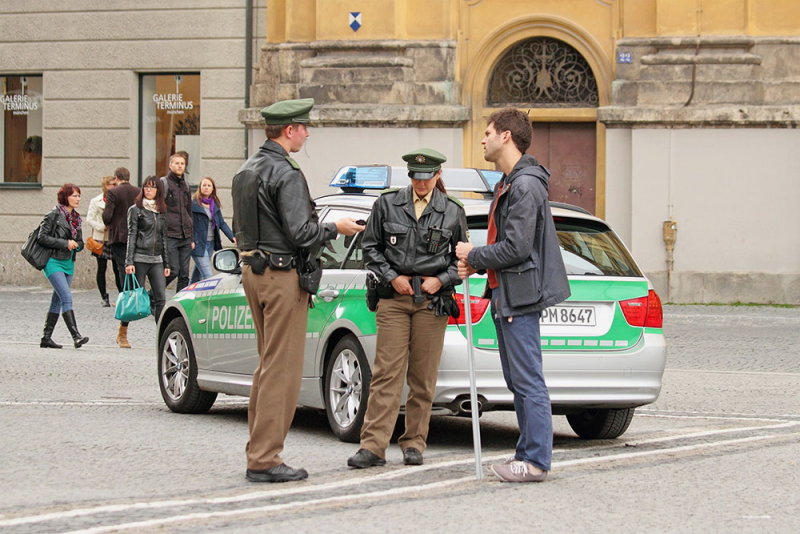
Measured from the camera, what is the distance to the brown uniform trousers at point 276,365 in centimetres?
788

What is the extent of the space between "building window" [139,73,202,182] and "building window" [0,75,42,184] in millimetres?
1979

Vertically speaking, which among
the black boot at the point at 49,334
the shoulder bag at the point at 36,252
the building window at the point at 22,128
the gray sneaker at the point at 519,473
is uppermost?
the building window at the point at 22,128

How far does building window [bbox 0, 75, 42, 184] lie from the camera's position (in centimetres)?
2727

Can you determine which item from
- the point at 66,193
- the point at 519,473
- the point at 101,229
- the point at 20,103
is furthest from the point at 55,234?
the point at 20,103

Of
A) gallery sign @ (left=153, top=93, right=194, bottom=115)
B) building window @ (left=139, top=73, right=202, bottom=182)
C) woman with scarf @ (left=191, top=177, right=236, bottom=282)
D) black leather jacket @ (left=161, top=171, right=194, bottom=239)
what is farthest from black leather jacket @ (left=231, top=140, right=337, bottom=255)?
gallery sign @ (left=153, top=93, right=194, bottom=115)

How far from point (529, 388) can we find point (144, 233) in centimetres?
929

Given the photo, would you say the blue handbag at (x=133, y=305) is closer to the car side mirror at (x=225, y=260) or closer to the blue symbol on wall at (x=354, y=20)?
the car side mirror at (x=225, y=260)

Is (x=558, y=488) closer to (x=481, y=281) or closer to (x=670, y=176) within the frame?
(x=481, y=281)

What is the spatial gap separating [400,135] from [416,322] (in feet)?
49.6

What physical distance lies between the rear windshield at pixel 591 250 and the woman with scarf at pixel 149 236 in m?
7.74

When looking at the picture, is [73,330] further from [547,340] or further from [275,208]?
[275,208]

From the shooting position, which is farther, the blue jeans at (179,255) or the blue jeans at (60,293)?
the blue jeans at (179,255)

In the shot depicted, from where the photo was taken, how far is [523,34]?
23.9 m

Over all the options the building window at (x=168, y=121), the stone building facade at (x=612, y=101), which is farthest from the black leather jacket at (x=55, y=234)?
the building window at (x=168, y=121)
